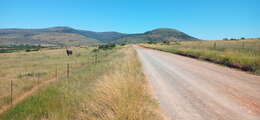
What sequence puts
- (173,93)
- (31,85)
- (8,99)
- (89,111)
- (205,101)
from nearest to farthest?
(89,111) → (205,101) → (173,93) → (8,99) → (31,85)

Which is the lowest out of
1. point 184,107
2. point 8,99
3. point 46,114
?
point 8,99

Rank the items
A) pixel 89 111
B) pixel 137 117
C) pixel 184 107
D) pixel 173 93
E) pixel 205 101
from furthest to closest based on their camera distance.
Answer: pixel 173 93 → pixel 205 101 → pixel 184 107 → pixel 89 111 → pixel 137 117

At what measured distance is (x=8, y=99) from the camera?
936 cm

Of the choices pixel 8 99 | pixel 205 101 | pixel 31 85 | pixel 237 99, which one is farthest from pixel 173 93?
pixel 31 85

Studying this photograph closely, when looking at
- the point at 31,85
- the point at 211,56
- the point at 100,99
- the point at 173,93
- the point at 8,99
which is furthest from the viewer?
the point at 211,56

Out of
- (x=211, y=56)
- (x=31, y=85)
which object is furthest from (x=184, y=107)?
(x=211, y=56)

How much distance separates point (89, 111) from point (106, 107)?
40cm

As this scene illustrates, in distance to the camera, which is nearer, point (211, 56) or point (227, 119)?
point (227, 119)

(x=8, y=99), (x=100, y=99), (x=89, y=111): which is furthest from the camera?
(x=8, y=99)

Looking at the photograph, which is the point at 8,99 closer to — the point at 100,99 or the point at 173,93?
the point at 100,99

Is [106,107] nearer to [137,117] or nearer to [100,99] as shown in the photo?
[100,99]

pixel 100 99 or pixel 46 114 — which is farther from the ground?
pixel 100 99

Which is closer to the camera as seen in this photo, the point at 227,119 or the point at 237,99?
the point at 227,119

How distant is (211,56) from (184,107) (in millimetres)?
→ 14665
